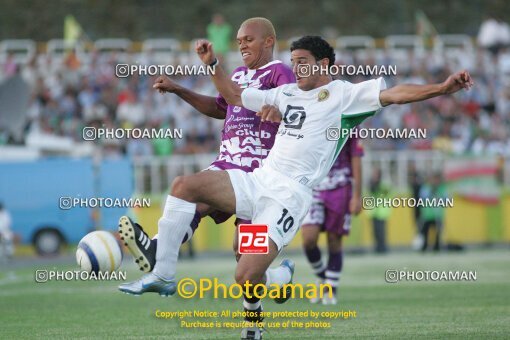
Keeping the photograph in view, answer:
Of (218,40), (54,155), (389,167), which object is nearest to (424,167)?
(389,167)

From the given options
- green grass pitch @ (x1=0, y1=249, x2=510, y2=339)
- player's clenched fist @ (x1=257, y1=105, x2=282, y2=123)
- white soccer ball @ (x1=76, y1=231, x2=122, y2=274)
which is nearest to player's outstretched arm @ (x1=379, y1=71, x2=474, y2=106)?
player's clenched fist @ (x1=257, y1=105, x2=282, y2=123)

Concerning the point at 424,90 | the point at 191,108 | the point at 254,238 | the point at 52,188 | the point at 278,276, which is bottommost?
the point at 278,276

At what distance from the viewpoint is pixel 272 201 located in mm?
9273

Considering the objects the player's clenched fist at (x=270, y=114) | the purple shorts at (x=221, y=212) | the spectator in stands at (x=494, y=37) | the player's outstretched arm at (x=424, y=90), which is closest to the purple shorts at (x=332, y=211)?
the purple shorts at (x=221, y=212)

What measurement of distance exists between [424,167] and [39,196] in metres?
9.27

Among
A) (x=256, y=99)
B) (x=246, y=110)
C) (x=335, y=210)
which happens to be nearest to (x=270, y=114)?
(x=256, y=99)

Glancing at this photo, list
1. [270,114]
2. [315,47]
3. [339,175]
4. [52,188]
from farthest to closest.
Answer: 1. [52,188]
2. [339,175]
3. [315,47]
4. [270,114]

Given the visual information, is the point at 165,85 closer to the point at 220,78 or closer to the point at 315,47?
the point at 220,78

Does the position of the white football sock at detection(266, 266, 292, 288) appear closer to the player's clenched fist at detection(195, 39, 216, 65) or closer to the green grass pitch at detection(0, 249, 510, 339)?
the green grass pitch at detection(0, 249, 510, 339)

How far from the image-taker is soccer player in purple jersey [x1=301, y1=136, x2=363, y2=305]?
13.9 meters

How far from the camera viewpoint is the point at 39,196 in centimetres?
2545

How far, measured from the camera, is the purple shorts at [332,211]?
1409 cm

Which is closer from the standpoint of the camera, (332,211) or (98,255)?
(98,255)

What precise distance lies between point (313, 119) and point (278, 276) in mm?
1469
